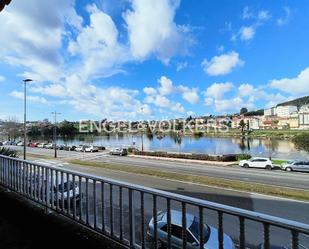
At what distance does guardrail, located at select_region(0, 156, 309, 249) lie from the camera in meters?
2.64

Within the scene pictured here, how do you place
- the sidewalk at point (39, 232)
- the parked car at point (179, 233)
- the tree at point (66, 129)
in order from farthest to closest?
the tree at point (66, 129) → the sidewalk at point (39, 232) → the parked car at point (179, 233)

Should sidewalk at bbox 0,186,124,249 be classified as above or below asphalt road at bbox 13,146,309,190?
above

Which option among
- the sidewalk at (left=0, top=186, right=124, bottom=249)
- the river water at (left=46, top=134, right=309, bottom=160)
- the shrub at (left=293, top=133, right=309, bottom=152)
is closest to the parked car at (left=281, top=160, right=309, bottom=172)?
the river water at (left=46, top=134, right=309, bottom=160)

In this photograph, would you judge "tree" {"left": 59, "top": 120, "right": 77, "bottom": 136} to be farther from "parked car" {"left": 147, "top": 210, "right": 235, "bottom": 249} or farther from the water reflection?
"parked car" {"left": 147, "top": 210, "right": 235, "bottom": 249}

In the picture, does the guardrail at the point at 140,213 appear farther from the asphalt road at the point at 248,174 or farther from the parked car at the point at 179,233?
the asphalt road at the point at 248,174

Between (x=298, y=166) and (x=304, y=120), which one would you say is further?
(x=304, y=120)

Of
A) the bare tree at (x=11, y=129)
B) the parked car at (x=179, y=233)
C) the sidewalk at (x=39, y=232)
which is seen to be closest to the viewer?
the parked car at (x=179, y=233)

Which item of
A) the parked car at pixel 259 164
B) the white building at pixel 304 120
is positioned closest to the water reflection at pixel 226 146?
the parked car at pixel 259 164

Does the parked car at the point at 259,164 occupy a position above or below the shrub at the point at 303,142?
below

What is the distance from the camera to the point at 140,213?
3.90 metres

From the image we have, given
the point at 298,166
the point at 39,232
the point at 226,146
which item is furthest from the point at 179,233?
the point at 226,146

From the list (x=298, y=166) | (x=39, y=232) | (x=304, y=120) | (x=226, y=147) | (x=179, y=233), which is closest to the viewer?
(x=179, y=233)

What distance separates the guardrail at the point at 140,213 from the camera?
2637mm

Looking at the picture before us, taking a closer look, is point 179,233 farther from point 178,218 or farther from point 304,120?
point 304,120
